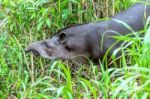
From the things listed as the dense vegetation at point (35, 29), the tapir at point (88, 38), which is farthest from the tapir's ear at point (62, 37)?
the dense vegetation at point (35, 29)

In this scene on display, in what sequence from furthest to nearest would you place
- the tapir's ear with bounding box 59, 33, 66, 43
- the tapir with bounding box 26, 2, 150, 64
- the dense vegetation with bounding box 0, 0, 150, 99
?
the tapir's ear with bounding box 59, 33, 66, 43 → the tapir with bounding box 26, 2, 150, 64 → the dense vegetation with bounding box 0, 0, 150, 99

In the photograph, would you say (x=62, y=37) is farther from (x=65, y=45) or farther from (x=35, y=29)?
(x=35, y=29)

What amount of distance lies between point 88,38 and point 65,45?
1.10 ft

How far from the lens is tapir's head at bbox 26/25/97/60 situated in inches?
233

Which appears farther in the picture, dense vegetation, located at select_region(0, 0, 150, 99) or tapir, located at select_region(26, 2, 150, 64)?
tapir, located at select_region(26, 2, 150, 64)

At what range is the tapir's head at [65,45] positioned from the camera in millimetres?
5930

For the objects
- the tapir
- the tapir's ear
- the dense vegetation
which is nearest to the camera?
the dense vegetation

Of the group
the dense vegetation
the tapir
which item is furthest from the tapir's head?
the dense vegetation

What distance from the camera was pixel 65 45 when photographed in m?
6.05

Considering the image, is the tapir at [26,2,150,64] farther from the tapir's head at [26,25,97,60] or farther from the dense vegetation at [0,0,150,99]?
the dense vegetation at [0,0,150,99]

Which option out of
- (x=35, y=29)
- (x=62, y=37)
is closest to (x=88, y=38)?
(x=62, y=37)

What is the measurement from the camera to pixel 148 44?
3322 millimetres

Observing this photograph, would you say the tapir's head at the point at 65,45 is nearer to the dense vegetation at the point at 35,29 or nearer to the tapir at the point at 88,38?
the tapir at the point at 88,38

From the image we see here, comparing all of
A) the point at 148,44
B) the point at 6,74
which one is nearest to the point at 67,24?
the point at 6,74
